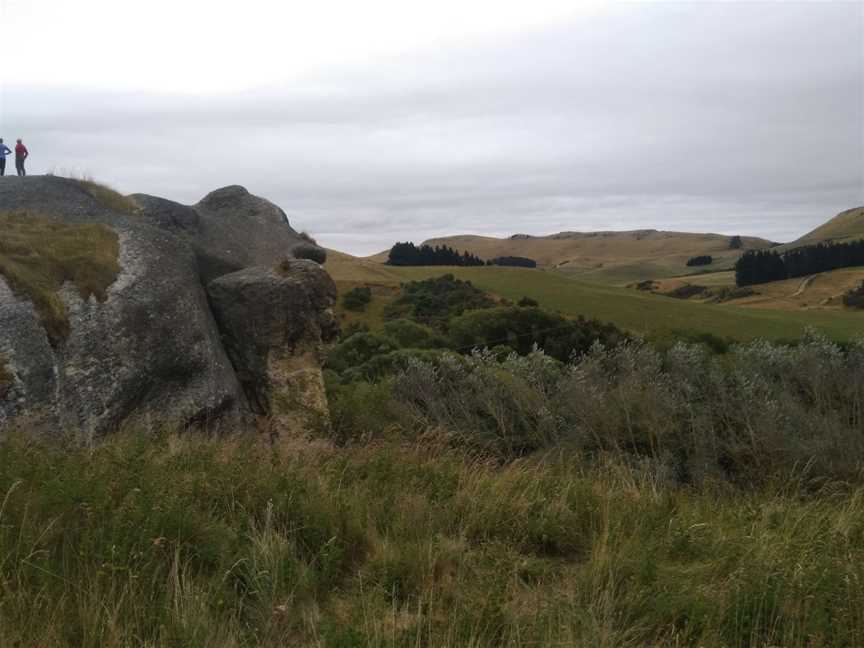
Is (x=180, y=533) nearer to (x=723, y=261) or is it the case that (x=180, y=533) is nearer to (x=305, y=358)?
(x=305, y=358)

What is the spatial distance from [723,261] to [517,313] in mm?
131527

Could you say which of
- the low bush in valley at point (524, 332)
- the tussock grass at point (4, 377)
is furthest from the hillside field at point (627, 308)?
the tussock grass at point (4, 377)

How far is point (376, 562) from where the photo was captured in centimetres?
400

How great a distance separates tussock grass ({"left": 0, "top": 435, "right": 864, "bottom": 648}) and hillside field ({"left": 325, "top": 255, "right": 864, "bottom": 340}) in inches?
1525

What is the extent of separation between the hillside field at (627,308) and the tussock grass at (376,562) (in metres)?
38.7

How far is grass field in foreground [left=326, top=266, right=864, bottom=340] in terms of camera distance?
190 ft

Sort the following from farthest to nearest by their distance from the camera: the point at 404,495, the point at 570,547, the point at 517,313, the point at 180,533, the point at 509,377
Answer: the point at 517,313, the point at 509,377, the point at 404,495, the point at 570,547, the point at 180,533

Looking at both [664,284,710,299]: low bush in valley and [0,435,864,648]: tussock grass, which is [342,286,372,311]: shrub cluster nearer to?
[664,284,710,299]: low bush in valley

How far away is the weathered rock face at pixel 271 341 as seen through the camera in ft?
28.6

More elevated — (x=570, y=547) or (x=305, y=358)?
(x=305, y=358)

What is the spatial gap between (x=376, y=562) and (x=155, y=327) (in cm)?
441

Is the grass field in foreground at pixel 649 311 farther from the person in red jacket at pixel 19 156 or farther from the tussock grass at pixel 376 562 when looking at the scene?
the tussock grass at pixel 376 562

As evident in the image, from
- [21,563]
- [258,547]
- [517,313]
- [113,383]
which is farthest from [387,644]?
[517,313]

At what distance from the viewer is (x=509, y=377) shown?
14.8 m
